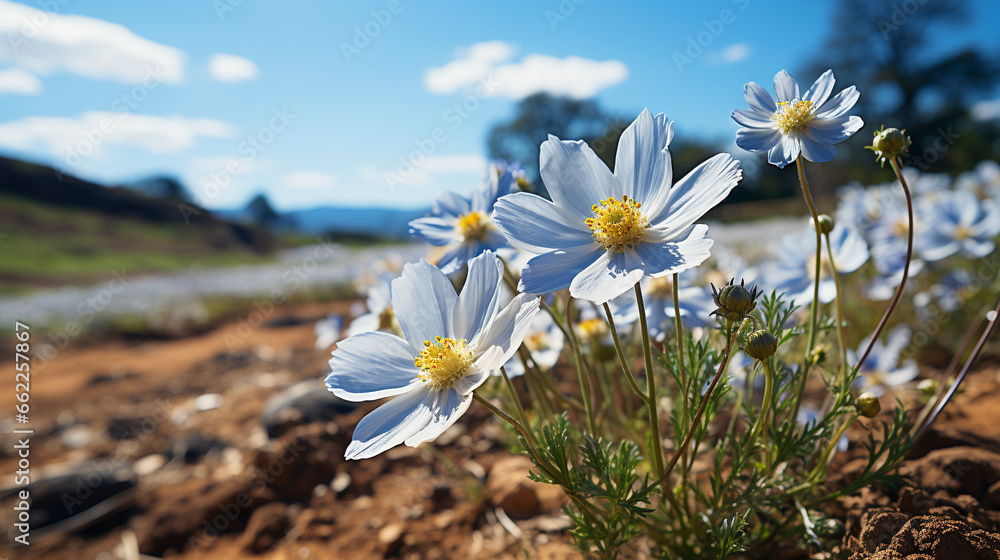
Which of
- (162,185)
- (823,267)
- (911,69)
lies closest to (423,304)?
(823,267)

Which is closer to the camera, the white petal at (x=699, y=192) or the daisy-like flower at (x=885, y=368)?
the white petal at (x=699, y=192)

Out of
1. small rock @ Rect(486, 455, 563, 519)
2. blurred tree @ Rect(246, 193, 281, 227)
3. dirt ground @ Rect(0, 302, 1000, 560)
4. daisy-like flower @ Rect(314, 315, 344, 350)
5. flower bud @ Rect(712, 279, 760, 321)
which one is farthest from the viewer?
blurred tree @ Rect(246, 193, 281, 227)

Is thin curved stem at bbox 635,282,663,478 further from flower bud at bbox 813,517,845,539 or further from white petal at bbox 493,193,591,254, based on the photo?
flower bud at bbox 813,517,845,539

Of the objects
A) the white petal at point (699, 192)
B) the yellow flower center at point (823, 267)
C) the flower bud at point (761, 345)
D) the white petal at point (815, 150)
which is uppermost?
the white petal at point (815, 150)

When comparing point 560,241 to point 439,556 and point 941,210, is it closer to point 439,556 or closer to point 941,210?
point 439,556

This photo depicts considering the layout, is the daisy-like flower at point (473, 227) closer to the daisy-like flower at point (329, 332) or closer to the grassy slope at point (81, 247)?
the daisy-like flower at point (329, 332)

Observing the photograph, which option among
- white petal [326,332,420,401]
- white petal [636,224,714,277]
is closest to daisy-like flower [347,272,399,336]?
white petal [326,332,420,401]

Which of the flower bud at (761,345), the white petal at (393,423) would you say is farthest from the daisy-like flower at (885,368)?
the white petal at (393,423)
